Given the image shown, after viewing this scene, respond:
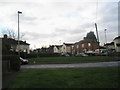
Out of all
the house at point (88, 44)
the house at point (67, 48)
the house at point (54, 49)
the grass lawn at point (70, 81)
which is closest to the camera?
the grass lawn at point (70, 81)


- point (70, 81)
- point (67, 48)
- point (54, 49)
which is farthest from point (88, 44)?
point (70, 81)

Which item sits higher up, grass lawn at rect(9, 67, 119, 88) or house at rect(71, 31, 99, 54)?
house at rect(71, 31, 99, 54)

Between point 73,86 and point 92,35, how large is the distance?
357ft

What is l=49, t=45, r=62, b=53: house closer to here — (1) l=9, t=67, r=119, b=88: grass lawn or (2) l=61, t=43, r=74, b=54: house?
(2) l=61, t=43, r=74, b=54: house

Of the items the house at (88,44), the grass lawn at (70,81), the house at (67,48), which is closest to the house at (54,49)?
the house at (67,48)

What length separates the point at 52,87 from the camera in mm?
9773

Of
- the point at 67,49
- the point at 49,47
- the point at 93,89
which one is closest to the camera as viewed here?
the point at 93,89

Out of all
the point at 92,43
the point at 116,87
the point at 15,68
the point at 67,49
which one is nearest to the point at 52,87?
the point at 116,87

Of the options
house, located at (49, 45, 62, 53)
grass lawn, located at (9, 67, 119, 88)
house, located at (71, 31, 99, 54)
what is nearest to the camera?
grass lawn, located at (9, 67, 119, 88)

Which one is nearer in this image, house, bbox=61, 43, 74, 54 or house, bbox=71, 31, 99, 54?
house, bbox=71, 31, 99, 54

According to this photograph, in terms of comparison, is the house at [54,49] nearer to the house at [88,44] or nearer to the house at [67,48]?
the house at [67,48]

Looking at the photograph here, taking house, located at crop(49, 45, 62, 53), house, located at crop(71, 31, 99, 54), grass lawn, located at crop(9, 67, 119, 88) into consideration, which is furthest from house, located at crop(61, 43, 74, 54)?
grass lawn, located at crop(9, 67, 119, 88)

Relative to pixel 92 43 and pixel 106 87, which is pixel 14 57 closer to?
pixel 106 87

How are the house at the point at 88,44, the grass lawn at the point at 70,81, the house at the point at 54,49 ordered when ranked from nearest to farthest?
the grass lawn at the point at 70,81, the house at the point at 88,44, the house at the point at 54,49
